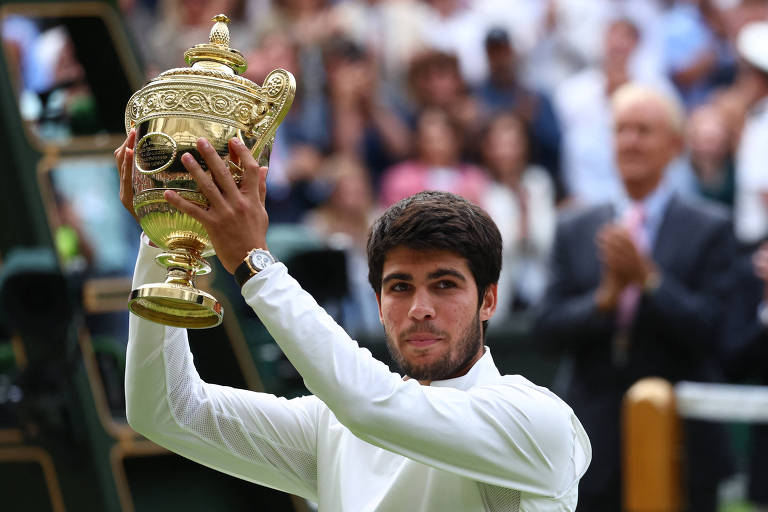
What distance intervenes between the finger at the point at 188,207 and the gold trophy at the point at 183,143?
0.17ft

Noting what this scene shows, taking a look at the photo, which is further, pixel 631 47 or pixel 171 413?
pixel 631 47

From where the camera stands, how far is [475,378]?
9.26ft

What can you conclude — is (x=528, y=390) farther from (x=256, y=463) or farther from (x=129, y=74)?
(x=129, y=74)

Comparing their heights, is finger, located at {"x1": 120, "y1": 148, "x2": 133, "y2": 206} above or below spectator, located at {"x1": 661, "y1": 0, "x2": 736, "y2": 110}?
below

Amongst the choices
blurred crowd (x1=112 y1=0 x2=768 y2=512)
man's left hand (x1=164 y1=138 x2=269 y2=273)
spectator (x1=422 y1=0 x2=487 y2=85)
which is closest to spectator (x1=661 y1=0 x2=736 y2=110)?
blurred crowd (x1=112 y1=0 x2=768 y2=512)

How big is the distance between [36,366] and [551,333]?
231 cm

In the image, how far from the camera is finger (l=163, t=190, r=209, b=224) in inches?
99.3

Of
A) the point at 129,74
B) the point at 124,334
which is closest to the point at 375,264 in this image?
the point at 124,334

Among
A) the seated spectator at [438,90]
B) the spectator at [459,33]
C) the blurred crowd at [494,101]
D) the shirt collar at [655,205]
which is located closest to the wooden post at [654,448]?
the shirt collar at [655,205]

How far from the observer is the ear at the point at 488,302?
2.89 metres

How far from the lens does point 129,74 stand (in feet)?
20.6

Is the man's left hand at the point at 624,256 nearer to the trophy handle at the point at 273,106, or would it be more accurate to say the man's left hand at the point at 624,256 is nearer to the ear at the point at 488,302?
the ear at the point at 488,302

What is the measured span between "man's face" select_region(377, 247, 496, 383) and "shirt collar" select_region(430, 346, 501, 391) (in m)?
0.02

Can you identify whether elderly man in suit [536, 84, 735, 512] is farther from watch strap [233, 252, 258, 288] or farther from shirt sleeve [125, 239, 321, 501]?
watch strap [233, 252, 258, 288]
